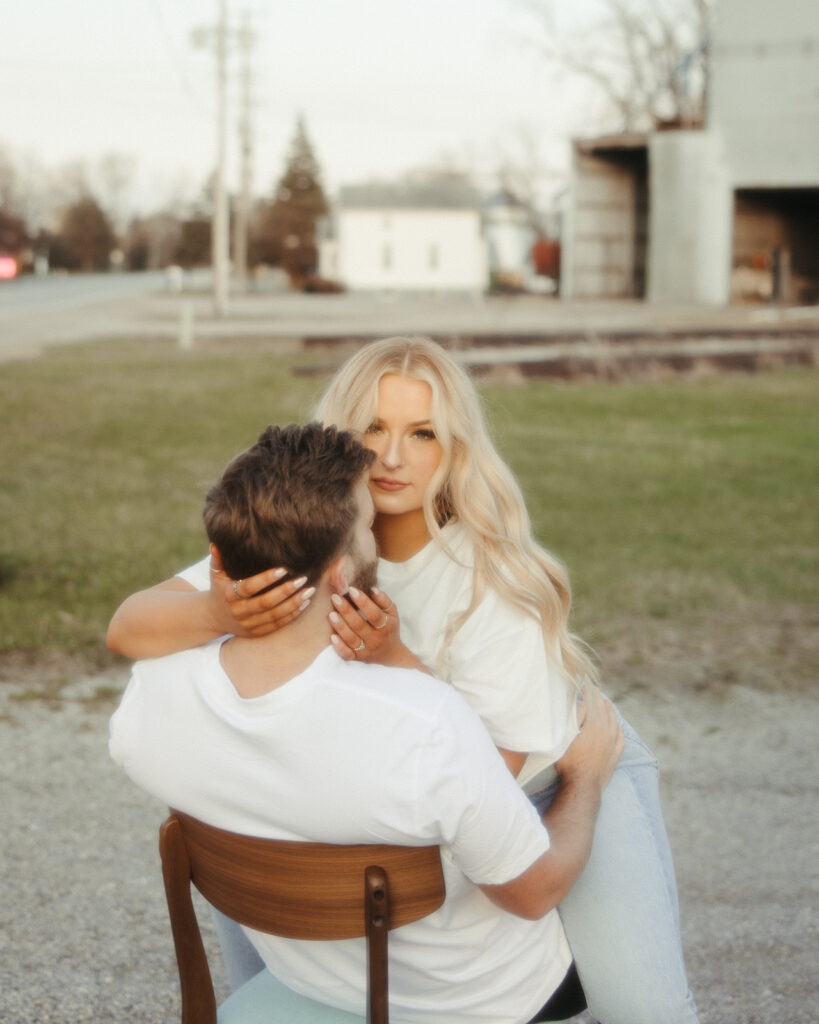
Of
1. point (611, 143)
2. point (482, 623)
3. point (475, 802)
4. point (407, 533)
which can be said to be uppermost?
point (611, 143)

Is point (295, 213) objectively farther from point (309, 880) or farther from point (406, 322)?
point (309, 880)

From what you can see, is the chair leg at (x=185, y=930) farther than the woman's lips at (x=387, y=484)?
No

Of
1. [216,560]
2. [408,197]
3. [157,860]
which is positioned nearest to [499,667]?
[216,560]

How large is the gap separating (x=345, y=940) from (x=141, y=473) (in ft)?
30.9

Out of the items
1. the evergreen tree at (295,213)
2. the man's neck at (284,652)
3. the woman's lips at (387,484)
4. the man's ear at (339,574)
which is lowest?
the man's neck at (284,652)

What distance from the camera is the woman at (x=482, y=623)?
1.98 metres

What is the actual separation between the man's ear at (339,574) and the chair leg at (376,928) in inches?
15.1

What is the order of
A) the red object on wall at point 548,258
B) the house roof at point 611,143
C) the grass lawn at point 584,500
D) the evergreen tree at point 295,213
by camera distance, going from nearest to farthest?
the grass lawn at point 584,500, the house roof at point 611,143, the red object on wall at point 548,258, the evergreen tree at point 295,213

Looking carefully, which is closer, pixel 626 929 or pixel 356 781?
pixel 356 781

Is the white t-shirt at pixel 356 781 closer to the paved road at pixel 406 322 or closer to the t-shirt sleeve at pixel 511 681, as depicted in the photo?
the t-shirt sleeve at pixel 511 681

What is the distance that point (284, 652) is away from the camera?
1.67 m

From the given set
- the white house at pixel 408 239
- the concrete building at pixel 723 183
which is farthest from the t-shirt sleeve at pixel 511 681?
the white house at pixel 408 239

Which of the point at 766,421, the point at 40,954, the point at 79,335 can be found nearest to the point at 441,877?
the point at 40,954

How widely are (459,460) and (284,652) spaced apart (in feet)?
2.50
